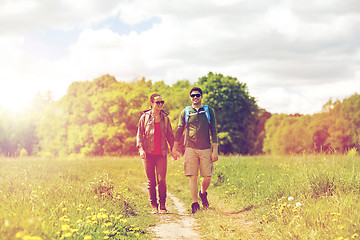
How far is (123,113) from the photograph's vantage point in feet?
134

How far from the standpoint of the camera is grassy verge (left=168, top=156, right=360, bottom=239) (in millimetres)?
5430

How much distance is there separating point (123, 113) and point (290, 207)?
3551 centimetres

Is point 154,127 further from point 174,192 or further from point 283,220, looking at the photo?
point 174,192

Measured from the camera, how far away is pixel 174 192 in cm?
1241

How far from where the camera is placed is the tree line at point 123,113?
40375 millimetres

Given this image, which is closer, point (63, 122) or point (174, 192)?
point (174, 192)

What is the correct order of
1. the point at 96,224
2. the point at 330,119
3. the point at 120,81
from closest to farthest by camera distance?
the point at 96,224 < the point at 120,81 < the point at 330,119

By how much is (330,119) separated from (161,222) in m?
48.8

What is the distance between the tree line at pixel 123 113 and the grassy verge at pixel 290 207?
29.0m

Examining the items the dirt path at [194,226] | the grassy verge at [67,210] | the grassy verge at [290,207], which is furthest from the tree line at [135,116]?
the dirt path at [194,226]

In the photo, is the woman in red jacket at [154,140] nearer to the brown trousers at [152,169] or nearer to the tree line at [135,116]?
the brown trousers at [152,169]

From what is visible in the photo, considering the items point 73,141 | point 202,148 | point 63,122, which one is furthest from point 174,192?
point 63,122

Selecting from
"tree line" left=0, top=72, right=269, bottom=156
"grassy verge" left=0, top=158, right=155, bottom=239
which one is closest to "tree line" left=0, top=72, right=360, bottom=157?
"tree line" left=0, top=72, right=269, bottom=156

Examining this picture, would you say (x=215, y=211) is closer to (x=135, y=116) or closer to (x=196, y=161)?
(x=196, y=161)
